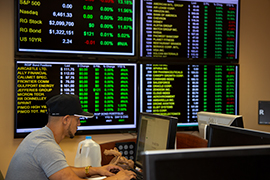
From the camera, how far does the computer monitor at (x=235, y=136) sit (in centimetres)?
98

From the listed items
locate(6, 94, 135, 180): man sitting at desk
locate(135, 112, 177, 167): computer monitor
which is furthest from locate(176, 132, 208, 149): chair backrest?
locate(6, 94, 135, 180): man sitting at desk

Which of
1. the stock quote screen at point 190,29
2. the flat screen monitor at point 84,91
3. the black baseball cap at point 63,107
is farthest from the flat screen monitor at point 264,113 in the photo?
the black baseball cap at point 63,107

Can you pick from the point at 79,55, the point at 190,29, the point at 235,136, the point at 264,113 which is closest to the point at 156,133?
the point at 235,136

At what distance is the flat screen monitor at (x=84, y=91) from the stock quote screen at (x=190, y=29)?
15.2 inches

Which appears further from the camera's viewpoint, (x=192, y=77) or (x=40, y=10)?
(x=192, y=77)

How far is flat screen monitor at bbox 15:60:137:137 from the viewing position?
7.55 ft

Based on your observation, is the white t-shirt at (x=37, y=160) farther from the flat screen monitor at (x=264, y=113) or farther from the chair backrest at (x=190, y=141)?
the flat screen monitor at (x=264, y=113)

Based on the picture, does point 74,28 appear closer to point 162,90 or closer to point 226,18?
point 162,90

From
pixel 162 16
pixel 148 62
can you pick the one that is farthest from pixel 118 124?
pixel 162 16

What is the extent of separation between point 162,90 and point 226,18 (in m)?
1.09

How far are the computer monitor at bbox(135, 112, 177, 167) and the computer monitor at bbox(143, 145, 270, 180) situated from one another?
77cm

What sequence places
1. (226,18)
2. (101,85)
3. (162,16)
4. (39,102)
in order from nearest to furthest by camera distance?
(39,102) < (101,85) < (162,16) < (226,18)

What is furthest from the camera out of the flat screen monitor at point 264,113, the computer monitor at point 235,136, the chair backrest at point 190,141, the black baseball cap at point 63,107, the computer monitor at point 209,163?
the flat screen monitor at point 264,113

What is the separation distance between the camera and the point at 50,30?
238cm
